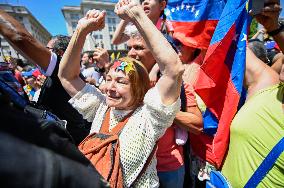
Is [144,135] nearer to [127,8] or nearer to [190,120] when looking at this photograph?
[190,120]

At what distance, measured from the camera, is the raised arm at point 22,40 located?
1.68 m

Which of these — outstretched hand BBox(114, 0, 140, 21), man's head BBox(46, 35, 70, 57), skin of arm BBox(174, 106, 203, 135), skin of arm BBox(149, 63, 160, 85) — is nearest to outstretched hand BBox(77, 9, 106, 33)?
outstretched hand BBox(114, 0, 140, 21)

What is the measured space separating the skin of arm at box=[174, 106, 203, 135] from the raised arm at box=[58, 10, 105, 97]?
2.57 feet

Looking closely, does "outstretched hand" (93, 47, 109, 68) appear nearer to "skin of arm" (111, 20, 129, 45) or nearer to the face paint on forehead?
"skin of arm" (111, 20, 129, 45)

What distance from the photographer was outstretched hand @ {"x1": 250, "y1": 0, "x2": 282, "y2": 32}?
149 cm

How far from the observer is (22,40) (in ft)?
5.71

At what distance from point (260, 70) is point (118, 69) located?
1060 mm

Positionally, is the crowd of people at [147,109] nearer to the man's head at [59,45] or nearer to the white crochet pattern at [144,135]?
the white crochet pattern at [144,135]

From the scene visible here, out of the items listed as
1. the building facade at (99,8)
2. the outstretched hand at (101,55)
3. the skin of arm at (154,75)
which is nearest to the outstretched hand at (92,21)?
the skin of arm at (154,75)

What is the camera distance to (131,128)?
155 centimetres

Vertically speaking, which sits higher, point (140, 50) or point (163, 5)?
point (163, 5)

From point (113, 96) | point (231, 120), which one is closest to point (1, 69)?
point (113, 96)

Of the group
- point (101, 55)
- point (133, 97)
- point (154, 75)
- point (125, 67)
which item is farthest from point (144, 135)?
point (101, 55)

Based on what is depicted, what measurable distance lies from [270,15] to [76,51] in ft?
4.28
